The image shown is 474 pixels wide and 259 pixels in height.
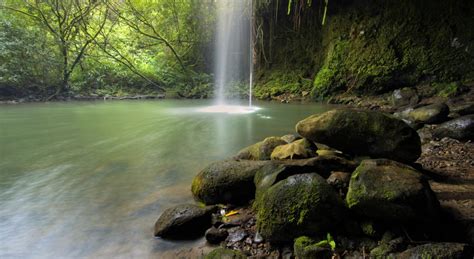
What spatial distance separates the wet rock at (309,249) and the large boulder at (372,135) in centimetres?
172

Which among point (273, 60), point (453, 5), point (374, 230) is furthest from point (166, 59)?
point (374, 230)

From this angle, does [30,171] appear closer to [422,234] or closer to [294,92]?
[422,234]

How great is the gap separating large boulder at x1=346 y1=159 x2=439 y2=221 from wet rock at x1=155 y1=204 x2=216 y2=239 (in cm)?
125

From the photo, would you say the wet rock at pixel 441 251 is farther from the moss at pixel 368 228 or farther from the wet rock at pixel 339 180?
the wet rock at pixel 339 180

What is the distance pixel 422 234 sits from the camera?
8.16 ft

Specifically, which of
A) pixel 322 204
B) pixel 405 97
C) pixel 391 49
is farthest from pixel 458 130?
pixel 391 49

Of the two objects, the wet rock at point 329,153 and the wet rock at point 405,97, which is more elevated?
the wet rock at point 405,97

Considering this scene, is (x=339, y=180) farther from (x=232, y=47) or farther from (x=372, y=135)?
(x=232, y=47)

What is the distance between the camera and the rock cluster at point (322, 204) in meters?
2.51

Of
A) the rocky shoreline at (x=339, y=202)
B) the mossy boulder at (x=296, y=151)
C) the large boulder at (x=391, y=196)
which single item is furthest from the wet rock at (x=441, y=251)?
the mossy boulder at (x=296, y=151)

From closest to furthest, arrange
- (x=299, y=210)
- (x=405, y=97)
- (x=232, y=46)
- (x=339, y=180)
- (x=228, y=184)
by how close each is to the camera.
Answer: (x=299, y=210) → (x=339, y=180) → (x=228, y=184) → (x=405, y=97) → (x=232, y=46)

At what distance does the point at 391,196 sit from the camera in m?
2.53

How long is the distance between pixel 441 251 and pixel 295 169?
146cm

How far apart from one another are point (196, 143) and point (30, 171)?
2883 mm
